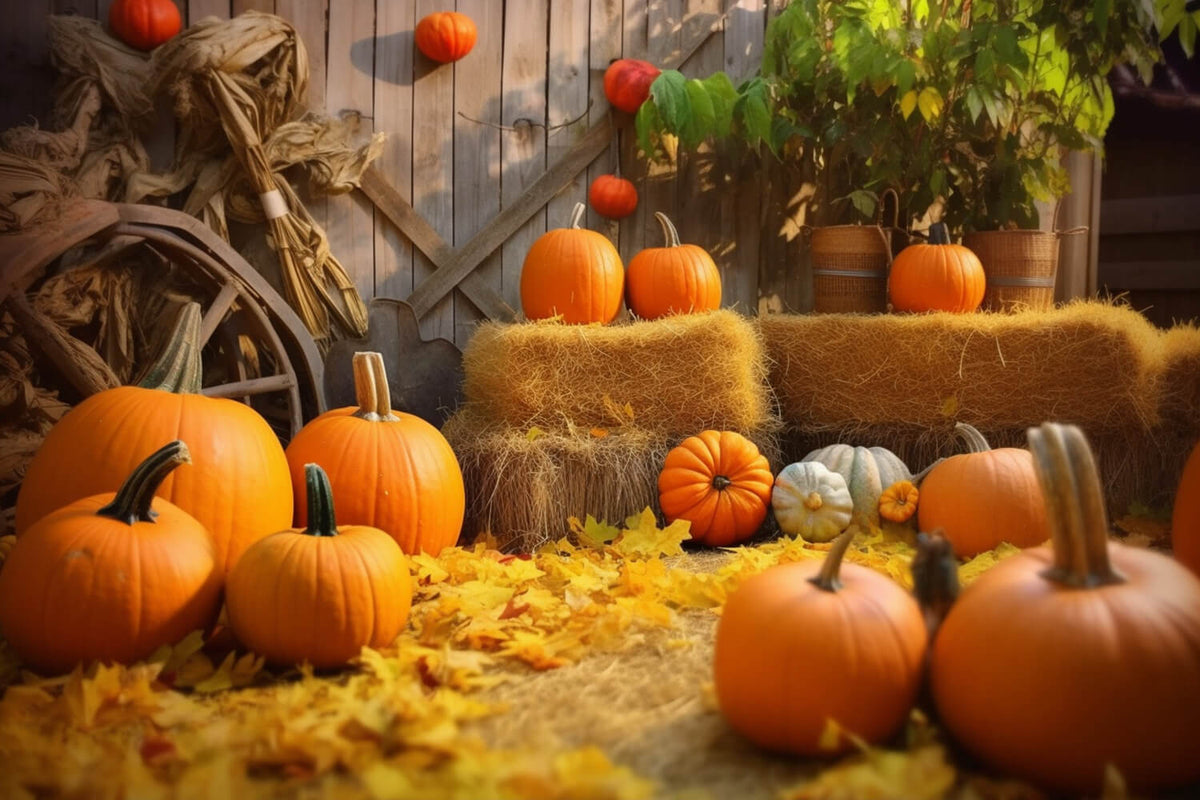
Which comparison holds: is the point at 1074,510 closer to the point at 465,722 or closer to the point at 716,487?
the point at 465,722

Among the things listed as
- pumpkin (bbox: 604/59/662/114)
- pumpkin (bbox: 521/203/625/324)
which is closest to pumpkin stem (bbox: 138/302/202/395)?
pumpkin (bbox: 521/203/625/324)

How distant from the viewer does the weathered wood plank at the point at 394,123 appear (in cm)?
388

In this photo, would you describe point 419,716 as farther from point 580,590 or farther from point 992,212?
point 992,212

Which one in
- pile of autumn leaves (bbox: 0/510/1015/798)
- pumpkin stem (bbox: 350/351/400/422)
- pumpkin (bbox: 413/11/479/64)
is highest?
pumpkin (bbox: 413/11/479/64)

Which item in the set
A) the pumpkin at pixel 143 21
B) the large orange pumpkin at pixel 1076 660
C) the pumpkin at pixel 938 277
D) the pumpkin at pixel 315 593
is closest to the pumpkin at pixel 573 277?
the pumpkin at pixel 938 277

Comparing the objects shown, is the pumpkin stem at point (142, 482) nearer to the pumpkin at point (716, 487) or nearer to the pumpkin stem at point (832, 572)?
the pumpkin stem at point (832, 572)

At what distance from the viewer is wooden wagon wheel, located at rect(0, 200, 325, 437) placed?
312 centimetres

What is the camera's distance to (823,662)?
58.3 inches

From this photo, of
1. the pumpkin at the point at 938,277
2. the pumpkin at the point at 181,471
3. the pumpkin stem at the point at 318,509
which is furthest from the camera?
the pumpkin at the point at 938,277

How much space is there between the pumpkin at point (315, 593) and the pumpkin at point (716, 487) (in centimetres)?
137

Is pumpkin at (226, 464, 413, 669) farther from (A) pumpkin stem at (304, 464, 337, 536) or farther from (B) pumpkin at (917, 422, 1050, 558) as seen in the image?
(B) pumpkin at (917, 422, 1050, 558)

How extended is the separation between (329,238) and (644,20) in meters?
1.70

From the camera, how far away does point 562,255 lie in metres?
3.54

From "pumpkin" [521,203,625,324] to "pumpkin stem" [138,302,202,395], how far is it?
4.47ft
